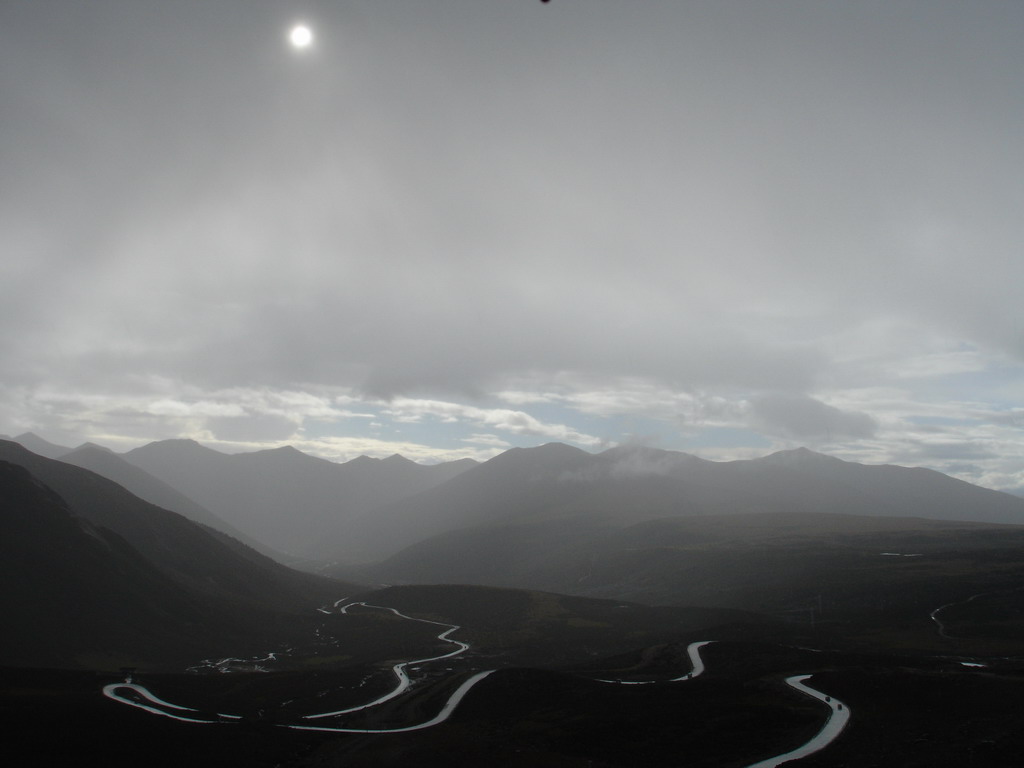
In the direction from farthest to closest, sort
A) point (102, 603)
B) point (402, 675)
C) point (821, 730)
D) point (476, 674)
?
1. point (102, 603)
2. point (402, 675)
3. point (476, 674)
4. point (821, 730)

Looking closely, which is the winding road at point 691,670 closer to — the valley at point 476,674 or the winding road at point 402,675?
the valley at point 476,674

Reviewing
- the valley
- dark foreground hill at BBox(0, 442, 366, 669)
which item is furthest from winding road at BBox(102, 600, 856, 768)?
dark foreground hill at BBox(0, 442, 366, 669)

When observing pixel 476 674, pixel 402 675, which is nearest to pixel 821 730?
pixel 476 674

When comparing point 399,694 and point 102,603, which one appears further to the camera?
point 102,603

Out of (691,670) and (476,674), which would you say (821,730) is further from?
(476,674)

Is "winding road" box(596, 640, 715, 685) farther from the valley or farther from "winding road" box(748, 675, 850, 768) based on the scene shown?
"winding road" box(748, 675, 850, 768)

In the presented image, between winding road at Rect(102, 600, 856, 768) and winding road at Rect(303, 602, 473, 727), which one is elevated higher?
winding road at Rect(102, 600, 856, 768)

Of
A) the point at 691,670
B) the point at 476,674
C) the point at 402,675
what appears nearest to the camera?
the point at 691,670

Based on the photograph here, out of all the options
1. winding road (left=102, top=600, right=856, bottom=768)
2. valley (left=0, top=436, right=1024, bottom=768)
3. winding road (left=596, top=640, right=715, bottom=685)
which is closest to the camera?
winding road (left=102, top=600, right=856, bottom=768)

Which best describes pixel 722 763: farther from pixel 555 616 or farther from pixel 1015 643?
pixel 555 616

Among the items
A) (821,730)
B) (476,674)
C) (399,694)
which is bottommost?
(399,694)

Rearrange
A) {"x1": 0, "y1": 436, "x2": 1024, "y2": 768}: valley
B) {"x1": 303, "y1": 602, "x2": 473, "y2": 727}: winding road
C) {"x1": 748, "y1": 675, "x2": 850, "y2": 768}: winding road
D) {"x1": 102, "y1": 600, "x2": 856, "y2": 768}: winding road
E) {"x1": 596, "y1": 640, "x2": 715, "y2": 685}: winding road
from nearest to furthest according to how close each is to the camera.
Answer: {"x1": 748, "y1": 675, "x2": 850, "y2": 768}: winding road < {"x1": 102, "y1": 600, "x2": 856, "y2": 768}: winding road < {"x1": 0, "y1": 436, "x2": 1024, "y2": 768}: valley < {"x1": 303, "y1": 602, "x2": 473, "y2": 727}: winding road < {"x1": 596, "y1": 640, "x2": 715, "y2": 685}: winding road
